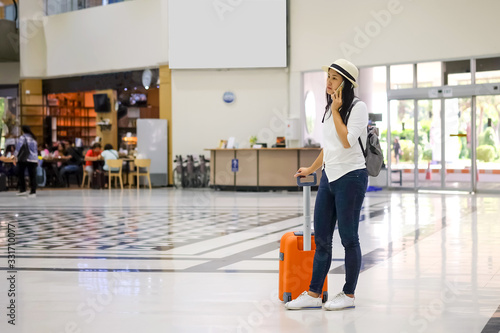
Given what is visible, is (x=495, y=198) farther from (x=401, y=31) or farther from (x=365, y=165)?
(x=365, y=165)

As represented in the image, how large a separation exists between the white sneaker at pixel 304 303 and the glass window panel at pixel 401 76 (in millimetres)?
12953

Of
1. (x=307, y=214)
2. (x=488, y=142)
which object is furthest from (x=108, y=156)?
(x=307, y=214)

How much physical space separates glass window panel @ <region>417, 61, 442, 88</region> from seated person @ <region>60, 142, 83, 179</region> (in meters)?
9.36

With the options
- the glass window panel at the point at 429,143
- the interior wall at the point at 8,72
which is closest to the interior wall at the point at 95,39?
the interior wall at the point at 8,72

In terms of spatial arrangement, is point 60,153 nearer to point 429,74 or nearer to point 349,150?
point 429,74

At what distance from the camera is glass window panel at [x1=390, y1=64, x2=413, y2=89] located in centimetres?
1634

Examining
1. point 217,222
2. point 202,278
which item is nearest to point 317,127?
point 217,222

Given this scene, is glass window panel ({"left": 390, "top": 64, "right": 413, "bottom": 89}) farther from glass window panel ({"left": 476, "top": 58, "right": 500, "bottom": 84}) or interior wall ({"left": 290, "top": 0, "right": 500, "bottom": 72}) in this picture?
glass window panel ({"left": 476, "top": 58, "right": 500, "bottom": 84})

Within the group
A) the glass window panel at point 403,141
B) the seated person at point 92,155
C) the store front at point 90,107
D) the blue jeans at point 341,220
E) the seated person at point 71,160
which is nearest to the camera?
the blue jeans at point 341,220

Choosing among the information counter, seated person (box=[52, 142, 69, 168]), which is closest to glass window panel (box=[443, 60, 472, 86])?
the information counter

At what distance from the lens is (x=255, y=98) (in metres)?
17.8

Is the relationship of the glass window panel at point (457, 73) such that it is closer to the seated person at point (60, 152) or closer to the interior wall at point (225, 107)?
the interior wall at point (225, 107)

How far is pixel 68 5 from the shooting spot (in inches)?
827

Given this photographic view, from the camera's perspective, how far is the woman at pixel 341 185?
3982 millimetres
